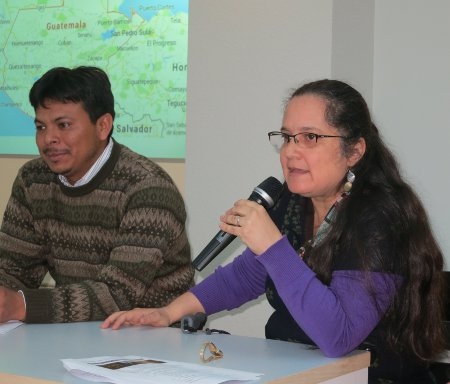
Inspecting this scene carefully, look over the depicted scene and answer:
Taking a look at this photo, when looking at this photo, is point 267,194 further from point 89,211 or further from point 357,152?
point 89,211

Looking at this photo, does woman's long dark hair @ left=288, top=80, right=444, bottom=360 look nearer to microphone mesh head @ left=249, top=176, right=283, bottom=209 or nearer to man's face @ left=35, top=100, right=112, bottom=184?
microphone mesh head @ left=249, top=176, right=283, bottom=209

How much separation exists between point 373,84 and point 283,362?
6.38 feet

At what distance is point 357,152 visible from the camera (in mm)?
2090

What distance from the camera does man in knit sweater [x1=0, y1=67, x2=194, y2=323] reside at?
8.10 ft

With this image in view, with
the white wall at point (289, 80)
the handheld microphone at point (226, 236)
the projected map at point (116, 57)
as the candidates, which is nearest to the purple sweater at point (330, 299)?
the handheld microphone at point (226, 236)

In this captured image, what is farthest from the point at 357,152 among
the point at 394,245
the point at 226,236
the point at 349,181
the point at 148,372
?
the point at 148,372

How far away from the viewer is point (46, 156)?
2.72m

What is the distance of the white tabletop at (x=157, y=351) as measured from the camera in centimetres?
160

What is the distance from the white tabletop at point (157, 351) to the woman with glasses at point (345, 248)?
0.17 feet

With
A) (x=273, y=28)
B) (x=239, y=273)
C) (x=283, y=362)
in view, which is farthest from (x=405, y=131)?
(x=283, y=362)

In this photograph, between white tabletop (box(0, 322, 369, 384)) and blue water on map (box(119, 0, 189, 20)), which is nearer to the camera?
white tabletop (box(0, 322, 369, 384))

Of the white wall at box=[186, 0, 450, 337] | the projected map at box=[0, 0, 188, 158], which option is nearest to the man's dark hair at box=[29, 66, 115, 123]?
the white wall at box=[186, 0, 450, 337]

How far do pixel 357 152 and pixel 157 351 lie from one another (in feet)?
2.37

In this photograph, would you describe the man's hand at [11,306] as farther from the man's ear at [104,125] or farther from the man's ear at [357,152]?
the man's ear at [357,152]
